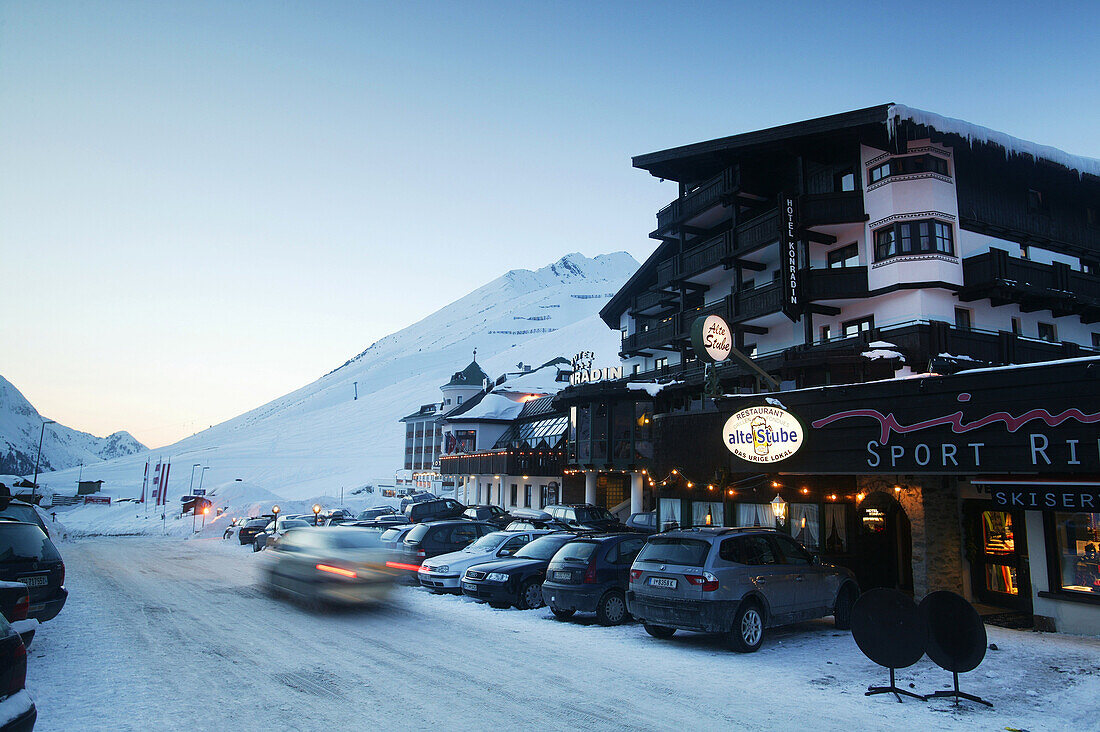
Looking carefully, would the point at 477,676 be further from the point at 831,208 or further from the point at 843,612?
the point at 831,208

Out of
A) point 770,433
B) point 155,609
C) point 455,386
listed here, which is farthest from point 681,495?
point 455,386

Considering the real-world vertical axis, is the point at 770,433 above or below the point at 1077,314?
below

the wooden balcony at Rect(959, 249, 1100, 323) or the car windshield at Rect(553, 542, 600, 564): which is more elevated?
the wooden balcony at Rect(959, 249, 1100, 323)

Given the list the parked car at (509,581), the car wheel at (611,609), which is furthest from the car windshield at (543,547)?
the car wheel at (611,609)

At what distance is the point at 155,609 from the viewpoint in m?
13.3

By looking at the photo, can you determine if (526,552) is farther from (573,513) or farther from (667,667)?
(573,513)

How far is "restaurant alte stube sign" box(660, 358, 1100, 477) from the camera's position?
37.1 ft

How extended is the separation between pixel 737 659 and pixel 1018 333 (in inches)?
924

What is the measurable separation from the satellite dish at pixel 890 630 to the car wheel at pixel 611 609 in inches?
218

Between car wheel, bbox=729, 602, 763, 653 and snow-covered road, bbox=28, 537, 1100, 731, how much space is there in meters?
0.20

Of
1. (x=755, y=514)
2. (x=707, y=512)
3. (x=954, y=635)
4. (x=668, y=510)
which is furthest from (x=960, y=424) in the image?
(x=668, y=510)

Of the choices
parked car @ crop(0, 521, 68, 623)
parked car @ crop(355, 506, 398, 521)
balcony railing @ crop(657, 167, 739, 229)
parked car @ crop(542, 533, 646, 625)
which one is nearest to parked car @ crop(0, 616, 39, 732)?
parked car @ crop(0, 521, 68, 623)

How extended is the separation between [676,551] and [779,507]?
7941mm

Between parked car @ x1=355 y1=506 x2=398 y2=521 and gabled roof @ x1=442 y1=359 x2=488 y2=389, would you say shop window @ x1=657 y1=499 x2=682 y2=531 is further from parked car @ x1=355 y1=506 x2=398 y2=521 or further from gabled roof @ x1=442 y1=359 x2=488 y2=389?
gabled roof @ x1=442 y1=359 x2=488 y2=389
